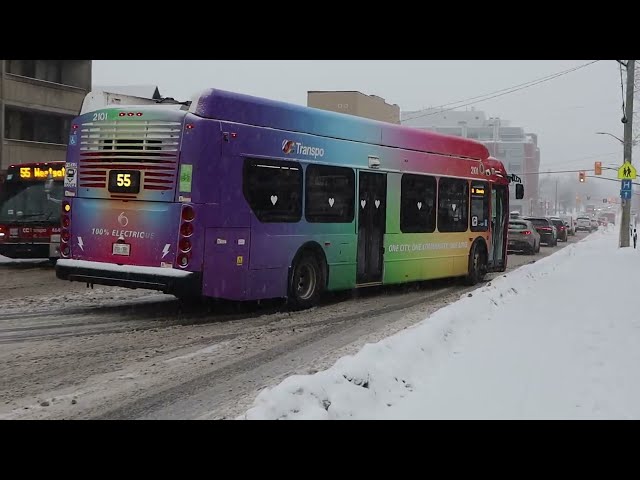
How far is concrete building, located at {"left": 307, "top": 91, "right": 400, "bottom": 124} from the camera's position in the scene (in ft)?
200

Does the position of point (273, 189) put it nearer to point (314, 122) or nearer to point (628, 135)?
point (314, 122)

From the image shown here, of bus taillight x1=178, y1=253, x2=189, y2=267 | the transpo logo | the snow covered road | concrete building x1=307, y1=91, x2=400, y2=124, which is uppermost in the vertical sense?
concrete building x1=307, y1=91, x2=400, y2=124

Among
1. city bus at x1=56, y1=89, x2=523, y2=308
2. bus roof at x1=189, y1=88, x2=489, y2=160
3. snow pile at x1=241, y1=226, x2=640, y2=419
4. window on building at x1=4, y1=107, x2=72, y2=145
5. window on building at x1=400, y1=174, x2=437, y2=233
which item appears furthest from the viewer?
window on building at x1=4, y1=107, x2=72, y2=145

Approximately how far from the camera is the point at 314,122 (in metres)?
11.0

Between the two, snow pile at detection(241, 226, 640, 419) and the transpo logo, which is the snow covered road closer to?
snow pile at detection(241, 226, 640, 419)

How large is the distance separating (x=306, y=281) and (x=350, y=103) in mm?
51482

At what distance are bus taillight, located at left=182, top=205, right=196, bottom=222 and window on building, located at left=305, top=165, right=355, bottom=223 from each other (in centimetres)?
229

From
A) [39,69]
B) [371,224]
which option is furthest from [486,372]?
[39,69]

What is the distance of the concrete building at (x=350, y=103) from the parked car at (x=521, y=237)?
95.5 feet

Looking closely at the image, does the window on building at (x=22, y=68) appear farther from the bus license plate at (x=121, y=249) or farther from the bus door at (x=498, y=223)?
the bus license plate at (x=121, y=249)

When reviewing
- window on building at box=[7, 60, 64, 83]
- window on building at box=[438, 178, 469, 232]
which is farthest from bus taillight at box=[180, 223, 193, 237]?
window on building at box=[7, 60, 64, 83]
